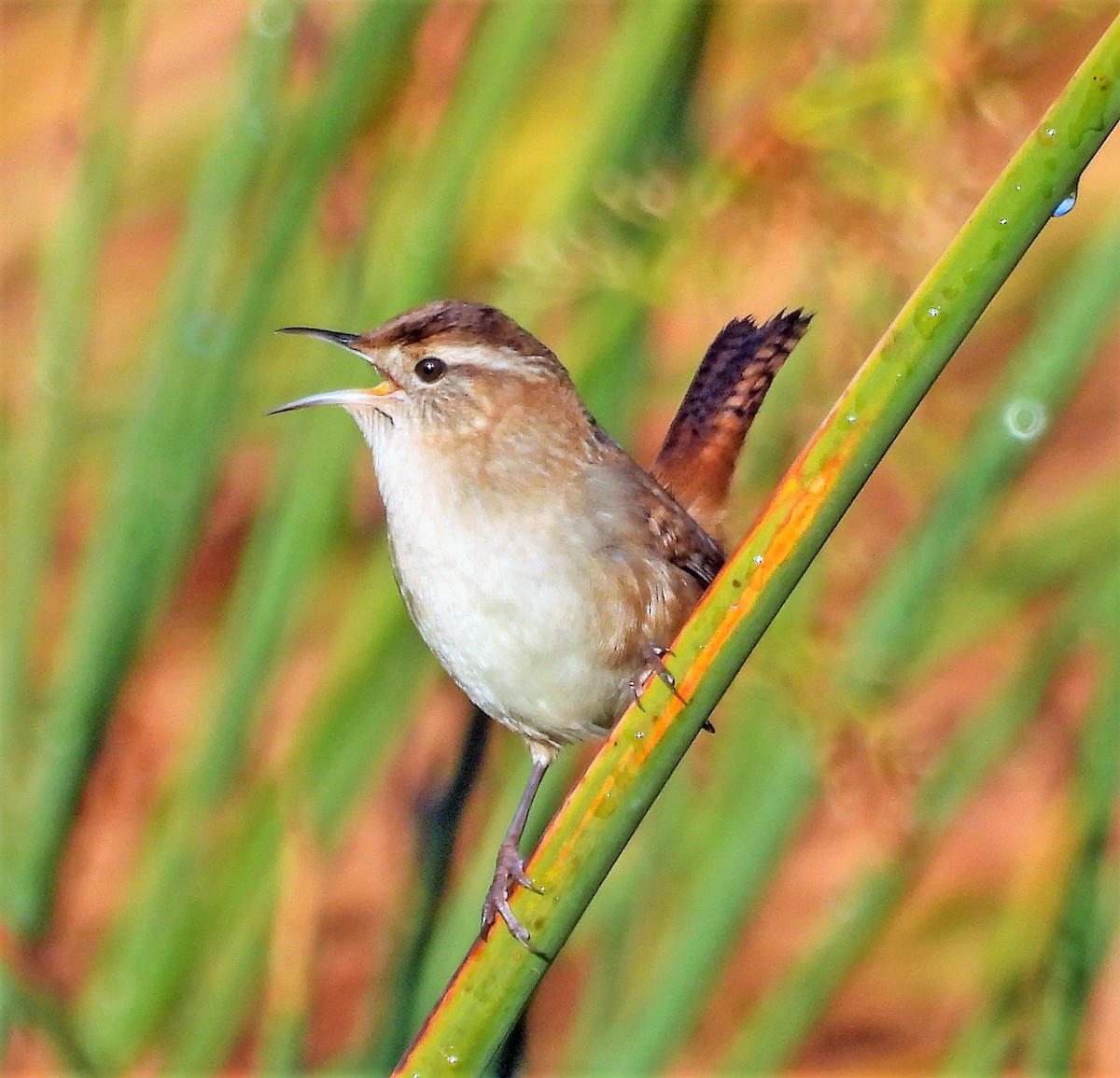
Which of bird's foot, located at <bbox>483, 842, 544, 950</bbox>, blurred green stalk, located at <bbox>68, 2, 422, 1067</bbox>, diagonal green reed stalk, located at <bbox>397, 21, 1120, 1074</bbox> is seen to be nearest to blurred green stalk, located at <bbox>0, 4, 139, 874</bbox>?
blurred green stalk, located at <bbox>68, 2, 422, 1067</bbox>

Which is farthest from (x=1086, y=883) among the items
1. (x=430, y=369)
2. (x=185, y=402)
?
(x=185, y=402)

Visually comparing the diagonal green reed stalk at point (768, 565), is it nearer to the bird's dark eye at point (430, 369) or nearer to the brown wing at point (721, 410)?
the bird's dark eye at point (430, 369)

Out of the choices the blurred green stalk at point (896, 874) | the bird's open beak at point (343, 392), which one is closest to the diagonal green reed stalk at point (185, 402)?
the bird's open beak at point (343, 392)

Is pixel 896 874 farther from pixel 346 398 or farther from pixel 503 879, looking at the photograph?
pixel 346 398

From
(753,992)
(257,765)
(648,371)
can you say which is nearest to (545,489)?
(648,371)

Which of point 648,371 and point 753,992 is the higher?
point 648,371

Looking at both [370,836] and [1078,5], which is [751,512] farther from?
[370,836]

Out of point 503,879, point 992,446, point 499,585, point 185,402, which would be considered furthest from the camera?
point 992,446
